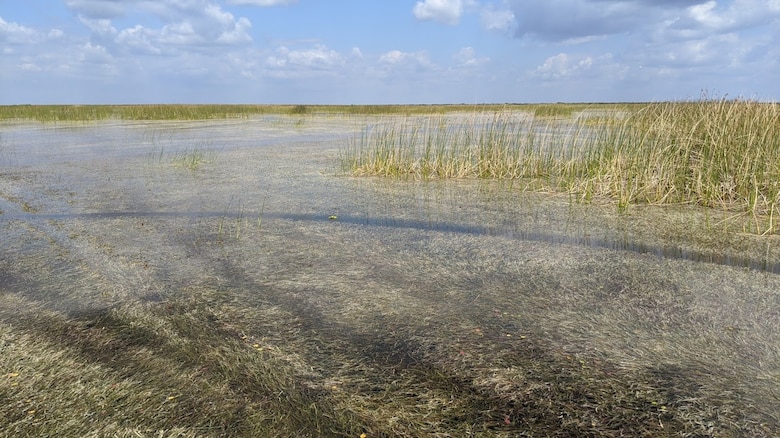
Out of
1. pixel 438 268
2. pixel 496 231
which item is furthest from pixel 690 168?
pixel 438 268

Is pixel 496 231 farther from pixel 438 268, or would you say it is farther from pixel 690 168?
pixel 690 168

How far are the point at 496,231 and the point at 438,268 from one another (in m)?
0.91

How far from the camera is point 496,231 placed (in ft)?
10.8

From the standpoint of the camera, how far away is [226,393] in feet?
4.60

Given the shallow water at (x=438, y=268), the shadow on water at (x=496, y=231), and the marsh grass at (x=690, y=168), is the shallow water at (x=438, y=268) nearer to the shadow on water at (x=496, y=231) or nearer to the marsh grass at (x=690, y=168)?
the shadow on water at (x=496, y=231)

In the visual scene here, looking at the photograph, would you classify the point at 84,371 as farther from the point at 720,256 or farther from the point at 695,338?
the point at 720,256

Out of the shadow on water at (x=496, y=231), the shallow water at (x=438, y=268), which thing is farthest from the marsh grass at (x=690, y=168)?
the shadow on water at (x=496, y=231)

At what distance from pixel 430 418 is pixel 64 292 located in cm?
173

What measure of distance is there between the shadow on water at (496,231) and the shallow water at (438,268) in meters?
0.02

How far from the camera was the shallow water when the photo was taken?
1716 mm

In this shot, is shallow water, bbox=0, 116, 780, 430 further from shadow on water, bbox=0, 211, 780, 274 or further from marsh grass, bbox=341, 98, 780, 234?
marsh grass, bbox=341, 98, 780, 234

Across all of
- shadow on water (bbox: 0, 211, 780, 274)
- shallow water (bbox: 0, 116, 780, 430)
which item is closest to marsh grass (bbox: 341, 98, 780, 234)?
shallow water (bbox: 0, 116, 780, 430)

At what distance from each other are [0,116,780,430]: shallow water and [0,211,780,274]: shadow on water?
0.05 feet

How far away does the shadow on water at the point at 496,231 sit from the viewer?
2693 mm
